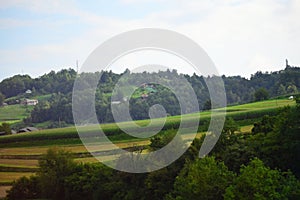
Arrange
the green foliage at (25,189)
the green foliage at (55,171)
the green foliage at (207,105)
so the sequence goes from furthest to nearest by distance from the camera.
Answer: the green foliage at (207,105) → the green foliage at (25,189) → the green foliage at (55,171)

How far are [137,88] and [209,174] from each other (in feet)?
154

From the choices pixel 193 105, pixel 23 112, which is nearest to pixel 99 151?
pixel 193 105

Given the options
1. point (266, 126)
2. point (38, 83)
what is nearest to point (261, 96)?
point (266, 126)

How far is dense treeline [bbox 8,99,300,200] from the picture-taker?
22.1m

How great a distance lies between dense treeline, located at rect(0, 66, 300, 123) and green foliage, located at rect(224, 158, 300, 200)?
14.6m

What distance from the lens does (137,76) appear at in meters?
65.4

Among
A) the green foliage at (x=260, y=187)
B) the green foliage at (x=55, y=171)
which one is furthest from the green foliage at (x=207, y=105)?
the green foliage at (x=260, y=187)

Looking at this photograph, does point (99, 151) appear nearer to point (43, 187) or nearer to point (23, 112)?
point (43, 187)

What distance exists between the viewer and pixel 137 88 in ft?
233


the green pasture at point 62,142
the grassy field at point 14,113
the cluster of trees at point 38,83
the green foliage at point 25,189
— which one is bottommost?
the green foliage at point 25,189

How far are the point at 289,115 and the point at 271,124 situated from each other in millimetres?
4597

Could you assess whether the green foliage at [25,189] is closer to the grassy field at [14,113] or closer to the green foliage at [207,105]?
the green foliage at [207,105]

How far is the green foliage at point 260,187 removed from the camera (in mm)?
21094

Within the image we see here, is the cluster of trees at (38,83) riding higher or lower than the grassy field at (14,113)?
higher
